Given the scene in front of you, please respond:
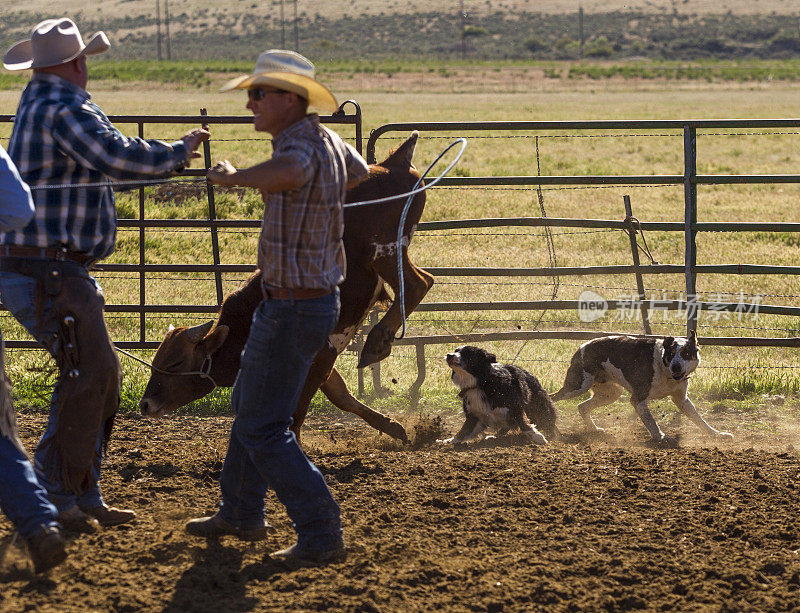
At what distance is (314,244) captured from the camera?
4.04m

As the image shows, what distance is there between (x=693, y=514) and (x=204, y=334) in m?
2.78

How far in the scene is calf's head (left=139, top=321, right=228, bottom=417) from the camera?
554cm

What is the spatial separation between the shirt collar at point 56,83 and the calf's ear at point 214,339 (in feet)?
5.13

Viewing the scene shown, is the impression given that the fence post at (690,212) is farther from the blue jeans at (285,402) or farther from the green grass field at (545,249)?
the blue jeans at (285,402)

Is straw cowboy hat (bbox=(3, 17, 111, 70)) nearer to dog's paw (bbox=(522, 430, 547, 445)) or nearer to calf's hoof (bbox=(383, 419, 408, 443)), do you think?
calf's hoof (bbox=(383, 419, 408, 443))

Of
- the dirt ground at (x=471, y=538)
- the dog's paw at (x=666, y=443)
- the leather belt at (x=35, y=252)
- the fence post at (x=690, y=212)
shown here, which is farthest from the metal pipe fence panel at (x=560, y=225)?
the leather belt at (x=35, y=252)

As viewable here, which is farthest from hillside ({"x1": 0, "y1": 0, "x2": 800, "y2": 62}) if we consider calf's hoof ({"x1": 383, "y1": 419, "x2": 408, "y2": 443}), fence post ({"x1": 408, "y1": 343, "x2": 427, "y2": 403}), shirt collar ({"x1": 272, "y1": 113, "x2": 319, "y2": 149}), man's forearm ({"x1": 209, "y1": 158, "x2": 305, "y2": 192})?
man's forearm ({"x1": 209, "y1": 158, "x2": 305, "y2": 192})

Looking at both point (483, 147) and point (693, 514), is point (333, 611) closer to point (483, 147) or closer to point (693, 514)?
point (693, 514)

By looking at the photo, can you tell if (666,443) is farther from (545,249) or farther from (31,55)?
(545,249)

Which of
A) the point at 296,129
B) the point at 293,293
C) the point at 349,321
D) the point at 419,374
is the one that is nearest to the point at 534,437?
the point at 419,374

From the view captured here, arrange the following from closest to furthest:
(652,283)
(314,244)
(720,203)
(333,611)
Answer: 1. (333,611)
2. (314,244)
3. (652,283)
4. (720,203)

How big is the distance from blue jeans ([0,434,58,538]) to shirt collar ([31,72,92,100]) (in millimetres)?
1539

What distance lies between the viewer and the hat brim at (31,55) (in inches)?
172

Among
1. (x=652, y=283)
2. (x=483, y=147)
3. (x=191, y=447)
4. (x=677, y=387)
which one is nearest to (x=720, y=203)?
(x=652, y=283)
